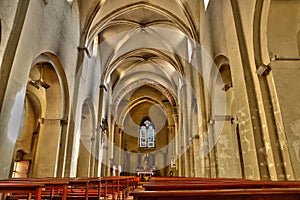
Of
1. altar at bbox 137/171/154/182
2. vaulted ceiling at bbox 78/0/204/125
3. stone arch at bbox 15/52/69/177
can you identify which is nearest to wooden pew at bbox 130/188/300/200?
stone arch at bbox 15/52/69/177

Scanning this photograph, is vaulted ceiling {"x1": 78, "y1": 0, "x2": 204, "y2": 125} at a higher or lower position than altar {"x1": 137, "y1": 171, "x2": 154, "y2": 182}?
higher

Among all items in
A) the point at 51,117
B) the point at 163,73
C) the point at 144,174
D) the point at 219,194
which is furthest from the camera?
the point at 144,174

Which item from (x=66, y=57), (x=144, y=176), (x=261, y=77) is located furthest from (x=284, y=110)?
(x=144, y=176)

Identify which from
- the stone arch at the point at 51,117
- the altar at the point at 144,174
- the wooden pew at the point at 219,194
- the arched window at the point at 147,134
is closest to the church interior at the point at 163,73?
the stone arch at the point at 51,117

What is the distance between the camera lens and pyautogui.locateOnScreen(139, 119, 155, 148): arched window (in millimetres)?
26562

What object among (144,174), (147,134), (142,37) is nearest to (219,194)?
(142,37)

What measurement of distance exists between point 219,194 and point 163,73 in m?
18.3

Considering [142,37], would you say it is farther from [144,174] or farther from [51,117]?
[144,174]

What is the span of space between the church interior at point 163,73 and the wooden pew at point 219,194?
291 cm

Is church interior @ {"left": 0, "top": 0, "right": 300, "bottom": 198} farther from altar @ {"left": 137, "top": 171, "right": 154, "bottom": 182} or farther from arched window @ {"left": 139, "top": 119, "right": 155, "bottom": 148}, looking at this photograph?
arched window @ {"left": 139, "top": 119, "right": 155, "bottom": 148}

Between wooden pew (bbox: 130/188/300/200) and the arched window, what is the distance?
25.2 metres

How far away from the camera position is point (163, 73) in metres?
19.6

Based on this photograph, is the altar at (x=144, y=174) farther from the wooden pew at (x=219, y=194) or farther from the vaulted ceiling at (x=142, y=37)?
the wooden pew at (x=219, y=194)

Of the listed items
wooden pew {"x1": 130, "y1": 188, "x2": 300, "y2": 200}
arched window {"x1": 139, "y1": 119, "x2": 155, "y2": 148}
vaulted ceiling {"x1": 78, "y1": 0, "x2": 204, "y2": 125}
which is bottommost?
wooden pew {"x1": 130, "y1": 188, "x2": 300, "y2": 200}
